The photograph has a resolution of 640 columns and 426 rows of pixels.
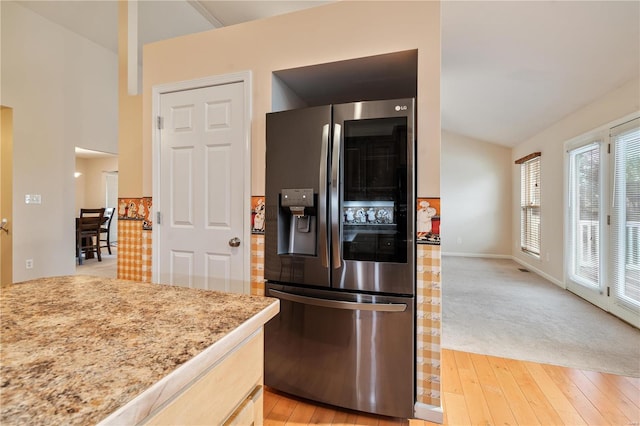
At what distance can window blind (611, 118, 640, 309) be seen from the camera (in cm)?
279

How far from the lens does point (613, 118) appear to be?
309cm

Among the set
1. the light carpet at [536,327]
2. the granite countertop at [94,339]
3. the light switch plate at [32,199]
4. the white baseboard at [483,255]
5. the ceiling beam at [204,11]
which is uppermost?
the ceiling beam at [204,11]

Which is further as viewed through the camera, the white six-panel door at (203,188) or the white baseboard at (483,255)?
the white baseboard at (483,255)

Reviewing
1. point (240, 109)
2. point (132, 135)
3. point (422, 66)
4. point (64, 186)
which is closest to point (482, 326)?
point (422, 66)

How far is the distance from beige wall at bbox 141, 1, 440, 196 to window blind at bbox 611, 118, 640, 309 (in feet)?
8.40

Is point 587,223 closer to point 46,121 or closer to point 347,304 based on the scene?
point 347,304

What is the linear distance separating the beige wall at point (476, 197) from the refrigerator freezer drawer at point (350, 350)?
18.1 feet

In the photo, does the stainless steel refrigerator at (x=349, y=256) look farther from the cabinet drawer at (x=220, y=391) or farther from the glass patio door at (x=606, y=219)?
the glass patio door at (x=606, y=219)

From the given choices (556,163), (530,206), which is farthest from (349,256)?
(530,206)

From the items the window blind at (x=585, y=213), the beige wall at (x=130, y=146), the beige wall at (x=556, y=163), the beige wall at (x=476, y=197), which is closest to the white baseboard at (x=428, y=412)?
the beige wall at (x=130, y=146)

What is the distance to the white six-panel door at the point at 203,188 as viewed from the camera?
6.88ft

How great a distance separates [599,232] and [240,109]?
158 inches

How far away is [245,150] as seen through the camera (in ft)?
6.74

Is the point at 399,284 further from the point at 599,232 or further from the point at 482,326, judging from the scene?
the point at 599,232
